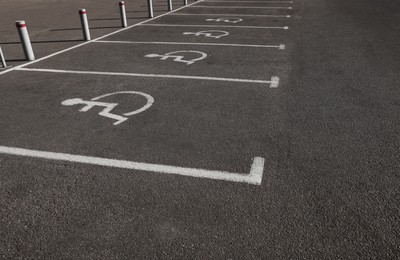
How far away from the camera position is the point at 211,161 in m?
4.14

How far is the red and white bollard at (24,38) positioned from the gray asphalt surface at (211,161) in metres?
0.41

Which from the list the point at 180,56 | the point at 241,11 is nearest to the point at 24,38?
the point at 180,56

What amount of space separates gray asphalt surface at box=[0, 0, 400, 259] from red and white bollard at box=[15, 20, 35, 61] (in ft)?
1.36

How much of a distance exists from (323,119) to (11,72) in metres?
7.22

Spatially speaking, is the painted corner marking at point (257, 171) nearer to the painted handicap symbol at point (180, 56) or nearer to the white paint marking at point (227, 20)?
the painted handicap symbol at point (180, 56)

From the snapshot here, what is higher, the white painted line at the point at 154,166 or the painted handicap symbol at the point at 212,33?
the painted handicap symbol at the point at 212,33

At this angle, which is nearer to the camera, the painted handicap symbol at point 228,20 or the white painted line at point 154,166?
the white painted line at point 154,166

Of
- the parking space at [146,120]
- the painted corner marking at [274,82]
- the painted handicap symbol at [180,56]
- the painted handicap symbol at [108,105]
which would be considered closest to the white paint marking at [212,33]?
the painted handicap symbol at [180,56]

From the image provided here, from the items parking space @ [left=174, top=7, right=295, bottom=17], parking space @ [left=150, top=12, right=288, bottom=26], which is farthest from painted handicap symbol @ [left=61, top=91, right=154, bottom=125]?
parking space @ [left=174, top=7, right=295, bottom=17]

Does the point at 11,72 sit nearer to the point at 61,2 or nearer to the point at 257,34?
the point at 257,34

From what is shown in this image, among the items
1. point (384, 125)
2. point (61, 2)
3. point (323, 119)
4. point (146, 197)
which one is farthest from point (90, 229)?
point (61, 2)

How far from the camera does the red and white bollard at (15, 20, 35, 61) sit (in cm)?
806

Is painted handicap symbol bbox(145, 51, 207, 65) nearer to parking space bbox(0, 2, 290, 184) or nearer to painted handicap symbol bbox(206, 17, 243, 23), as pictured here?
parking space bbox(0, 2, 290, 184)

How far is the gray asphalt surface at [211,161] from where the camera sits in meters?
2.98
